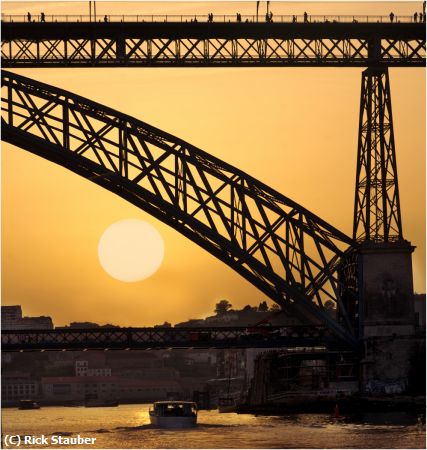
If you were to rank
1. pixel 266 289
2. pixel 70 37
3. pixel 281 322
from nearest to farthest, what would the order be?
pixel 70 37
pixel 266 289
pixel 281 322

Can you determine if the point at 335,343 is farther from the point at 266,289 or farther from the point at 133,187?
the point at 133,187

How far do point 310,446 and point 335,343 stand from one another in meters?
27.1

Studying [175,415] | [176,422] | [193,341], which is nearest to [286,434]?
[193,341]

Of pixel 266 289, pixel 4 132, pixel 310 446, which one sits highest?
pixel 4 132

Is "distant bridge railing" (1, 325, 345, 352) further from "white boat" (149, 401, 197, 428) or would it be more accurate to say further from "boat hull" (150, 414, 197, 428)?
"boat hull" (150, 414, 197, 428)

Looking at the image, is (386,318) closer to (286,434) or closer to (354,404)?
(354,404)

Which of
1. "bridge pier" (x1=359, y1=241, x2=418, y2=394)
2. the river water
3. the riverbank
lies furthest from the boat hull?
"bridge pier" (x1=359, y1=241, x2=418, y2=394)

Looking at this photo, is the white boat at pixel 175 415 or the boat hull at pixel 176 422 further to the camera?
the white boat at pixel 175 415

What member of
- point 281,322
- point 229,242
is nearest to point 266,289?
point 229,242

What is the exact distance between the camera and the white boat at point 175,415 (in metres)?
126

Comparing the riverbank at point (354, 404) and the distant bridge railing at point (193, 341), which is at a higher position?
the distant bridge railing at point (193, 341)

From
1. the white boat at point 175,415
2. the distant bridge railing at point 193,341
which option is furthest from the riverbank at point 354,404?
the white boat at point 175,415

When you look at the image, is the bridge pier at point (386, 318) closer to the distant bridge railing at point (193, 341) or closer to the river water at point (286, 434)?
the distant bridge railing at point (193, 341)

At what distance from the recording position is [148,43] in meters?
115
